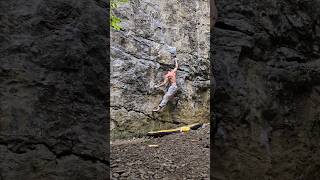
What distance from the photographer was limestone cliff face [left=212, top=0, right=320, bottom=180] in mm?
1391

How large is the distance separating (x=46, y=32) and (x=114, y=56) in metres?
5.26

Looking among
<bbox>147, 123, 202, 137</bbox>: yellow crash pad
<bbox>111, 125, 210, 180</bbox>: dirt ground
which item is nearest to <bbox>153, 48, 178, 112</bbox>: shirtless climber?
<bbox>147, 123, 202, 137</bbox>: yellow crash pad

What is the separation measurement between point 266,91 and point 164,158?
3.58m

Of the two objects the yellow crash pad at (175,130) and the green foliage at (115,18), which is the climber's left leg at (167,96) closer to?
the yellow crash pad at (175,130)

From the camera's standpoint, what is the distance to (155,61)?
706cm

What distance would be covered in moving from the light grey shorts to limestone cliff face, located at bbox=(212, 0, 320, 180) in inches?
213

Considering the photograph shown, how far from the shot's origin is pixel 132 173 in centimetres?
403

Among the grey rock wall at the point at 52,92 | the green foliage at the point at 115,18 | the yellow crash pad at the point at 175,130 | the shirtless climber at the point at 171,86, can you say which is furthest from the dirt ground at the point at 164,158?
the grey rock wall at the point at 52,92

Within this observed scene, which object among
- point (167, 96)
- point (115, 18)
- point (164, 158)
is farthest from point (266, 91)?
point (167, 96)

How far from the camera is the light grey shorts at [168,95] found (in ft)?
22.5

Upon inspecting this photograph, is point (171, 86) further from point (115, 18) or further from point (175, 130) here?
point (115, 18)

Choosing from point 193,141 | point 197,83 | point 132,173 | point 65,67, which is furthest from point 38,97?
point 197,83

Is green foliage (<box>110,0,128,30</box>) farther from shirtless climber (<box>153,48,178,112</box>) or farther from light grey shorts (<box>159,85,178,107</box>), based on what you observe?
light grey shorts (<box>159,85,178,107</box>)

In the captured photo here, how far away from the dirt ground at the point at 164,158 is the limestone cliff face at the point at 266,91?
8.45 feet
